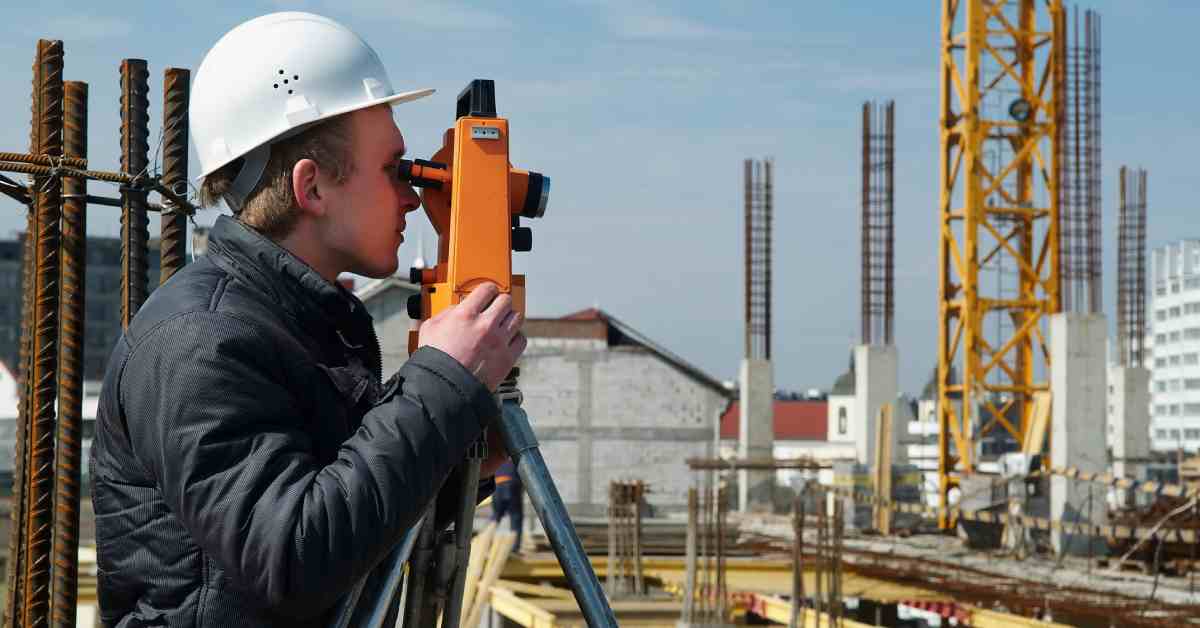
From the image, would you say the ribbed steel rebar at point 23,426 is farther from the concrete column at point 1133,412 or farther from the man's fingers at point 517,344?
the concrete column at point 1133,412

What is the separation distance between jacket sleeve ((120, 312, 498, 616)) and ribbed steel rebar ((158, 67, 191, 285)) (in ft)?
6.94

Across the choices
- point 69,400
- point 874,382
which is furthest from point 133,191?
point 874,382

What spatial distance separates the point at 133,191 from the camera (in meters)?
3.70

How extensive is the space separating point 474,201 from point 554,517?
1.34 feet

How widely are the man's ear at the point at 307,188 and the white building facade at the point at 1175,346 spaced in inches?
4325

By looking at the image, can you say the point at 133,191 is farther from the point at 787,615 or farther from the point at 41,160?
the point at 787,615

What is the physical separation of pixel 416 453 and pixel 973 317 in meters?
26.7

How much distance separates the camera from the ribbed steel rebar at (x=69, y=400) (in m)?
3.54

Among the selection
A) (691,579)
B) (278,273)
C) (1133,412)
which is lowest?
(691,579)

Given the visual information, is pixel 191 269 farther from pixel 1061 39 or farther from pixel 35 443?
pixel 1061 39

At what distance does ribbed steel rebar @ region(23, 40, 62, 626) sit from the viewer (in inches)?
136

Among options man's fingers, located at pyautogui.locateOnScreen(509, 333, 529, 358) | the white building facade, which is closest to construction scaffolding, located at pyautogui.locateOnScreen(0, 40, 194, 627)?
man's fingers, located at pyautogui.locateOnScreen(509, 333, 529, 358)

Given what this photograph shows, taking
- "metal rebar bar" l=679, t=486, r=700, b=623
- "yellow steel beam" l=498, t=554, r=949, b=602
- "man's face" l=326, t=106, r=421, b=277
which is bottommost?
"yellow steel beam" l=498, t=554, r=949, b=602

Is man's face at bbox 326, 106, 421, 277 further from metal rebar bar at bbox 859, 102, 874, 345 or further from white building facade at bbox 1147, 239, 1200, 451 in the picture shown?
white building facade at bbox 1147, 239, 1200, 451
